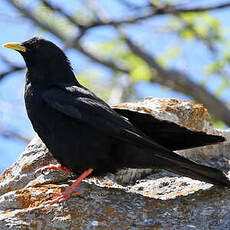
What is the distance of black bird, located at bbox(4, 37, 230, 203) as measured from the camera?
5.68 m

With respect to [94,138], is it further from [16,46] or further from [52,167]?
[16,46]

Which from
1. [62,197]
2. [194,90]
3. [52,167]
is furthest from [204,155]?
[194,90]

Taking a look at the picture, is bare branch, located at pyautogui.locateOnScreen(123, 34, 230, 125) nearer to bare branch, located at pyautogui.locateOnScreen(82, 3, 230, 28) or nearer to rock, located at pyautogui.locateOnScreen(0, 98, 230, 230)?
bare branch, located at pyautogui.locateOnScreen(82, 3, 230, 28)

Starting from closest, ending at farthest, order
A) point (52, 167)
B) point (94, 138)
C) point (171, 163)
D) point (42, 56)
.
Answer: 1. point (171, 163)
2. point (94, 138)
3. point (52, 167)
4. point (42, 56)

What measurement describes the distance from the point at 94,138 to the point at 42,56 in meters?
1.48

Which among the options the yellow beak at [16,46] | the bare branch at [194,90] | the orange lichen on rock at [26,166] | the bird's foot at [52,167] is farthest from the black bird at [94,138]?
the bare branch at [194,90]

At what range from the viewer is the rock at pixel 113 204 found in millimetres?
5062

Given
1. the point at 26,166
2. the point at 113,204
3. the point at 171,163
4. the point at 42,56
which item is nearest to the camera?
the point at 113,204

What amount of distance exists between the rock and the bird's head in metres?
1.15

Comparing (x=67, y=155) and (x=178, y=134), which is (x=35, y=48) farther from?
(x=178, y=134)

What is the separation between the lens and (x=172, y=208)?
536cm

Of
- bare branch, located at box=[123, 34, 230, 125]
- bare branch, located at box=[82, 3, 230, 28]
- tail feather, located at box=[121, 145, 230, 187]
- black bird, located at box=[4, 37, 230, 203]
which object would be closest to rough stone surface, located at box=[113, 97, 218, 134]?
black bird, located at box=[4, 37, 230, 203]

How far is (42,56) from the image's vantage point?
23.0 ft

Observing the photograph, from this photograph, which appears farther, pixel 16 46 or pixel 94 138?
pixel 16 46
